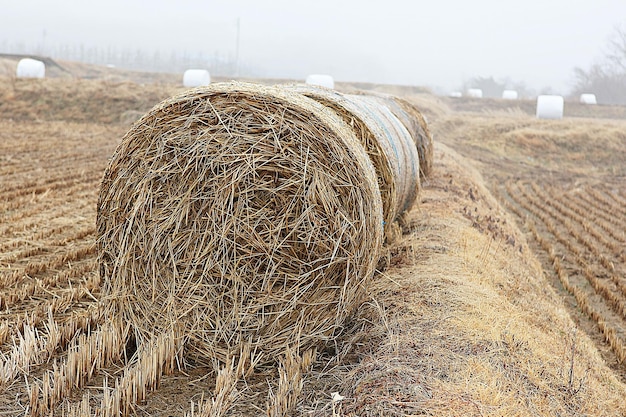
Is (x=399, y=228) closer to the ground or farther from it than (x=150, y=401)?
farther from it

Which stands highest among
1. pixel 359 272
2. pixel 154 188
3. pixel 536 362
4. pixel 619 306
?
pixel 154 188

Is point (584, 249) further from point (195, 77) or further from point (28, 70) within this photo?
point (28, 70)

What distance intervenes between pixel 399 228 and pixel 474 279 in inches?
50.6

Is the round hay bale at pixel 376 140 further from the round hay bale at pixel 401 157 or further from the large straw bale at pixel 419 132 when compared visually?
the large straw bale at pixel 419 132

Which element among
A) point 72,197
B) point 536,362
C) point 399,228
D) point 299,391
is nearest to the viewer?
point 299,391

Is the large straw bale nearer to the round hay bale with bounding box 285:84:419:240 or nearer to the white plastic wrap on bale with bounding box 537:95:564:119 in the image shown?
the round hay bale with bounding box 285:84:419:240

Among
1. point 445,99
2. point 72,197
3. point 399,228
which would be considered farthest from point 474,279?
point 445,99

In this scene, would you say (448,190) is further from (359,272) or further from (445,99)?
(445,99)

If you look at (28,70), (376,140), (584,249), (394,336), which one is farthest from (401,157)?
(28,70)

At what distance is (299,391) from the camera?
3264mm

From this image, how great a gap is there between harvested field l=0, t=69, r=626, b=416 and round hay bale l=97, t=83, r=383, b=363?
0.22m

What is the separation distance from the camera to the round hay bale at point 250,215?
3639 millimetres

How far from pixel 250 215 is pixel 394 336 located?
1.15 meters

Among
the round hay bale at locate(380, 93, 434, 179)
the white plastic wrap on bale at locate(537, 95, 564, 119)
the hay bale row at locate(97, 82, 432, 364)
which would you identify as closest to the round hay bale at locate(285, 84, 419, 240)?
the hay bale row at locate(97, 82, 432, 364)
